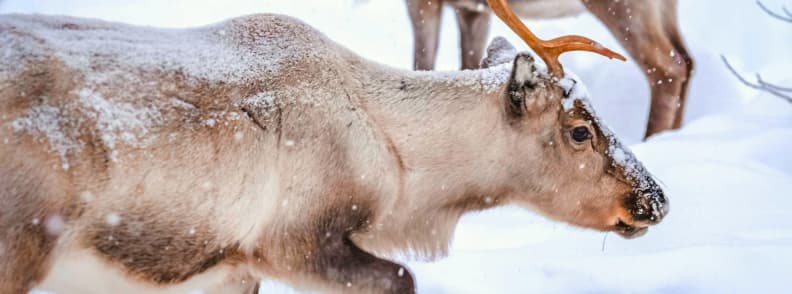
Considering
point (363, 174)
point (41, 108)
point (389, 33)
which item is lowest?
point (389, 33)

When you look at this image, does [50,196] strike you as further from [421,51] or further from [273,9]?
[273,9]

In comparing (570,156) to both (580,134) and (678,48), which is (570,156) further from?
(678,48)

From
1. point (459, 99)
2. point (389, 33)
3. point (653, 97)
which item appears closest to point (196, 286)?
point (459, 99)

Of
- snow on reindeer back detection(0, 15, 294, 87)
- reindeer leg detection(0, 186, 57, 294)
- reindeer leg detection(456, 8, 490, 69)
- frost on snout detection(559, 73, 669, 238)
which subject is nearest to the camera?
reindeer leg detection(0, 186, 57, 294)

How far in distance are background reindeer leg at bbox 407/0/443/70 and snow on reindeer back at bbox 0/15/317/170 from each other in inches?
136

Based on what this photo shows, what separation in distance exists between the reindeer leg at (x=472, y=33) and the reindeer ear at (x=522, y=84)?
12.1 feet

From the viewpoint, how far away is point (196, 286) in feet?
8.38

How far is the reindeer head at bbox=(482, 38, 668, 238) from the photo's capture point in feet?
8.91

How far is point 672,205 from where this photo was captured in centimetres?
379

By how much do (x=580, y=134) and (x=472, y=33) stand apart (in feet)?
12.2

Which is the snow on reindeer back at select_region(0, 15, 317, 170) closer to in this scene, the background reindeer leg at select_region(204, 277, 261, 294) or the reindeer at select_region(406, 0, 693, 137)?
the background reindeer leg at select_region(204, 277, 261, 294)

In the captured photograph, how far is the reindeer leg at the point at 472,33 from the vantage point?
6.38 meters

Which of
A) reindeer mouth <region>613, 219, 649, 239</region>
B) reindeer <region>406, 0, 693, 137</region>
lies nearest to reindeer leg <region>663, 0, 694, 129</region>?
reindeer <region>406, 0, 693, 137</region>

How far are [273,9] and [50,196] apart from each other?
16.4 feet
